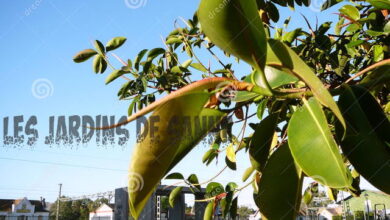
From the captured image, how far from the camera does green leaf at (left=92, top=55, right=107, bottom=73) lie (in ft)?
5.12

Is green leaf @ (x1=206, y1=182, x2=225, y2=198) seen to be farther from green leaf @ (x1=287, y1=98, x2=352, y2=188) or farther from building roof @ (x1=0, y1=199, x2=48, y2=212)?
building roof @ (x1=0, y1=199, x2=48, y2=212)

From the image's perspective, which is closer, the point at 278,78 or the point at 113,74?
the point at 278,78

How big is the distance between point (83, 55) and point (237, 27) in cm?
117

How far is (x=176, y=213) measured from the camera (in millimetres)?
8523

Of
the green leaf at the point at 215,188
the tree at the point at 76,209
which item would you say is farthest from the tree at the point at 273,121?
the tree at the point at 76,209

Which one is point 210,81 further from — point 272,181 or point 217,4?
point 272,181

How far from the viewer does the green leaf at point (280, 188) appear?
0.56 meters

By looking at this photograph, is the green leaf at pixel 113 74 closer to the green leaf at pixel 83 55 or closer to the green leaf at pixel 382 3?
the green leaf at pixel 83 55

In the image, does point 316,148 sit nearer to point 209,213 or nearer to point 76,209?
point 209,213

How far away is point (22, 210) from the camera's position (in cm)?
3838

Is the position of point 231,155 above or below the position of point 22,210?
above

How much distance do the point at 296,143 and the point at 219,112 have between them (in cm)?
11

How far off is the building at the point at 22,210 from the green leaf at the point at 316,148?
41224 millimetres

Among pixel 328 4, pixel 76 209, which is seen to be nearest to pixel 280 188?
pixel 328 4
